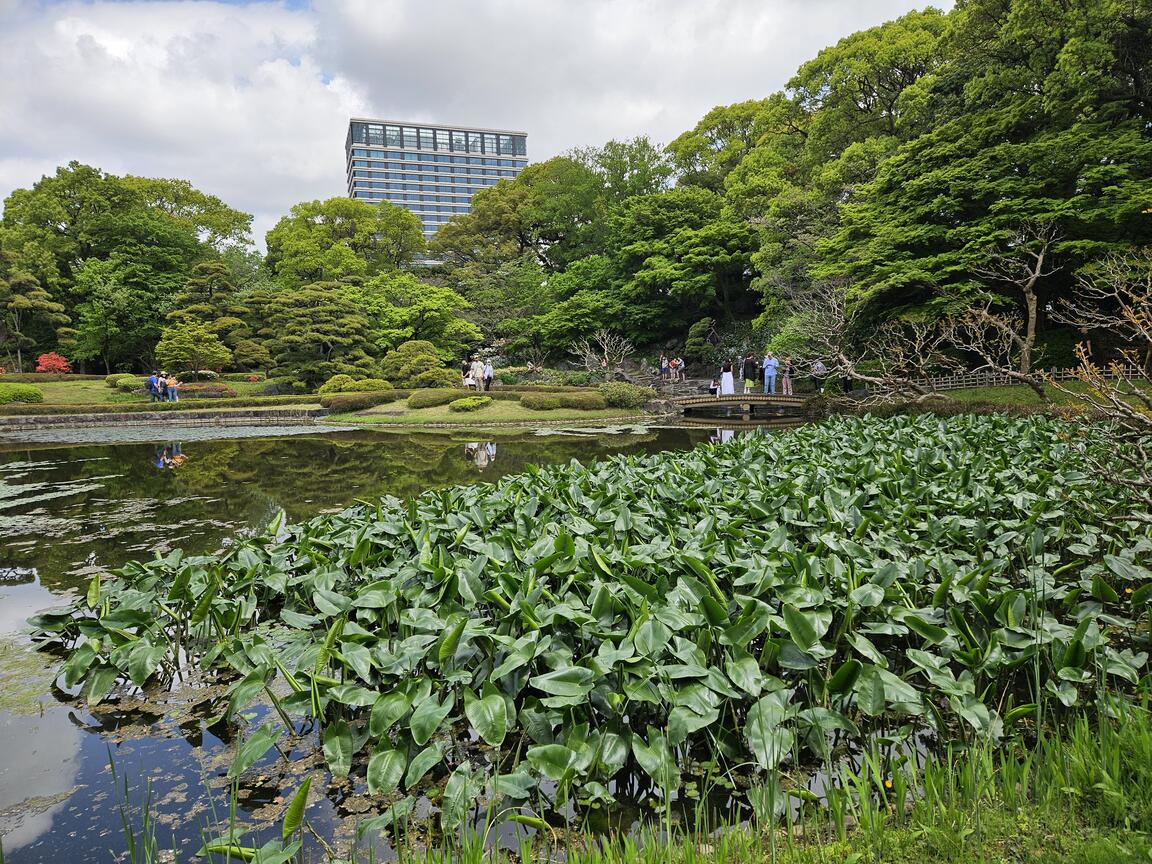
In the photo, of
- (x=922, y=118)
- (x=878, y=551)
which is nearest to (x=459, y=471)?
(x=878, y=551)

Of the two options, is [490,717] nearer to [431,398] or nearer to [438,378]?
[431,398]

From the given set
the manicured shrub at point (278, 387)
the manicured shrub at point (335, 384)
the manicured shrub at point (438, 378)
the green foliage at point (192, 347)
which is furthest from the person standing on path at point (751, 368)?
the green foliage at point (192, 347)

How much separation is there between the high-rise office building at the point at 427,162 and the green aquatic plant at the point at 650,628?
101335 millimetres

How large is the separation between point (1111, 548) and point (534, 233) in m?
40.2

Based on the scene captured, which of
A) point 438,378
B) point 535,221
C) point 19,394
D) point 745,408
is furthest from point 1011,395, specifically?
point 19,394

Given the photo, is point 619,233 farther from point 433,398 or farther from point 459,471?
point 459,471

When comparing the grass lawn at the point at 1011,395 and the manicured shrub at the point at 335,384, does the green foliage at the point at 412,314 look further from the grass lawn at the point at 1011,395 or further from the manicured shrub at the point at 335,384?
the grass lawn at the point at 1011,395

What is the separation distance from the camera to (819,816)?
Answer: 202cm

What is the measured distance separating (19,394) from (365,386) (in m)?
12.3

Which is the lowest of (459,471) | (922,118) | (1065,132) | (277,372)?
(459,471)

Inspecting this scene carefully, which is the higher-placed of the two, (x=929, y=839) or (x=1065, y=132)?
(x=1065, y=132)

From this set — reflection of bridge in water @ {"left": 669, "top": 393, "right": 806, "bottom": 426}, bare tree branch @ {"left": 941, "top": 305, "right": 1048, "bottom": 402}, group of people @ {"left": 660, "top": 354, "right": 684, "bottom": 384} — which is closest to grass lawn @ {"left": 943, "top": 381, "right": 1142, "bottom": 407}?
bare tree branch @ {"left": 941, "top": 305, "right": 1048, "bottom": 402}

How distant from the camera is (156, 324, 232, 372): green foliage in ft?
93.5

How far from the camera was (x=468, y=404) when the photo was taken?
21656 mm
